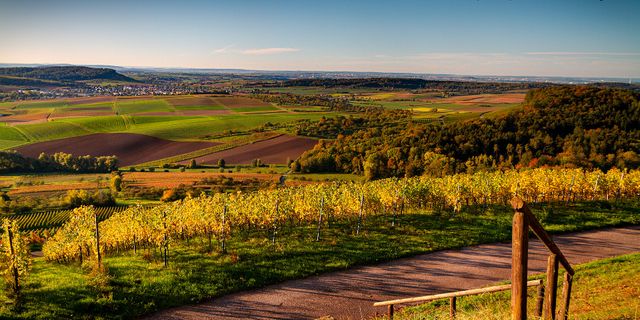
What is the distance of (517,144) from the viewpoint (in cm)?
7300

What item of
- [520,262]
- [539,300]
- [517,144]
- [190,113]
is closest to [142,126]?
[190,113]

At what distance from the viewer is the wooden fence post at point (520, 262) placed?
5121 mm

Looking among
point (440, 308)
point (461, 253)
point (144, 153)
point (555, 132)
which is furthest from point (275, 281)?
point (144, 153)

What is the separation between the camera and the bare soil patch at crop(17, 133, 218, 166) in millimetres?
85938

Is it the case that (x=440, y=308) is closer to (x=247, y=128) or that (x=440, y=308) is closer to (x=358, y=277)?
(x=358, y=277)

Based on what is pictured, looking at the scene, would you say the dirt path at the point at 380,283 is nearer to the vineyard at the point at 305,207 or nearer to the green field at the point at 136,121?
the vineyard at the point at 305,207

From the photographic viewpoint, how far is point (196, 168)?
76.5 meters

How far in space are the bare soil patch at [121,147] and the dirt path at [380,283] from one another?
75.1m

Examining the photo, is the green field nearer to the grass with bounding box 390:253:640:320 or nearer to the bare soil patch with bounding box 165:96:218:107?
the bare soil patch with bounding box 165:96:218:107

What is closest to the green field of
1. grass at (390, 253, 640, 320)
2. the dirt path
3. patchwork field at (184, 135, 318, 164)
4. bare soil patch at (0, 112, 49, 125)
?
bare soil patch at (0, 112, 49, 125)

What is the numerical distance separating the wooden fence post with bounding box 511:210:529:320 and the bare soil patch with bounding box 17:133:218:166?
87.6 m

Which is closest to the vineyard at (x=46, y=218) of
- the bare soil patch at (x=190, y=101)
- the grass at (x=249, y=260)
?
the grass at (x=249, y=260)

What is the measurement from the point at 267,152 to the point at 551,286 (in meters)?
81.1

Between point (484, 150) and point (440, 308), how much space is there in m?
66.0
